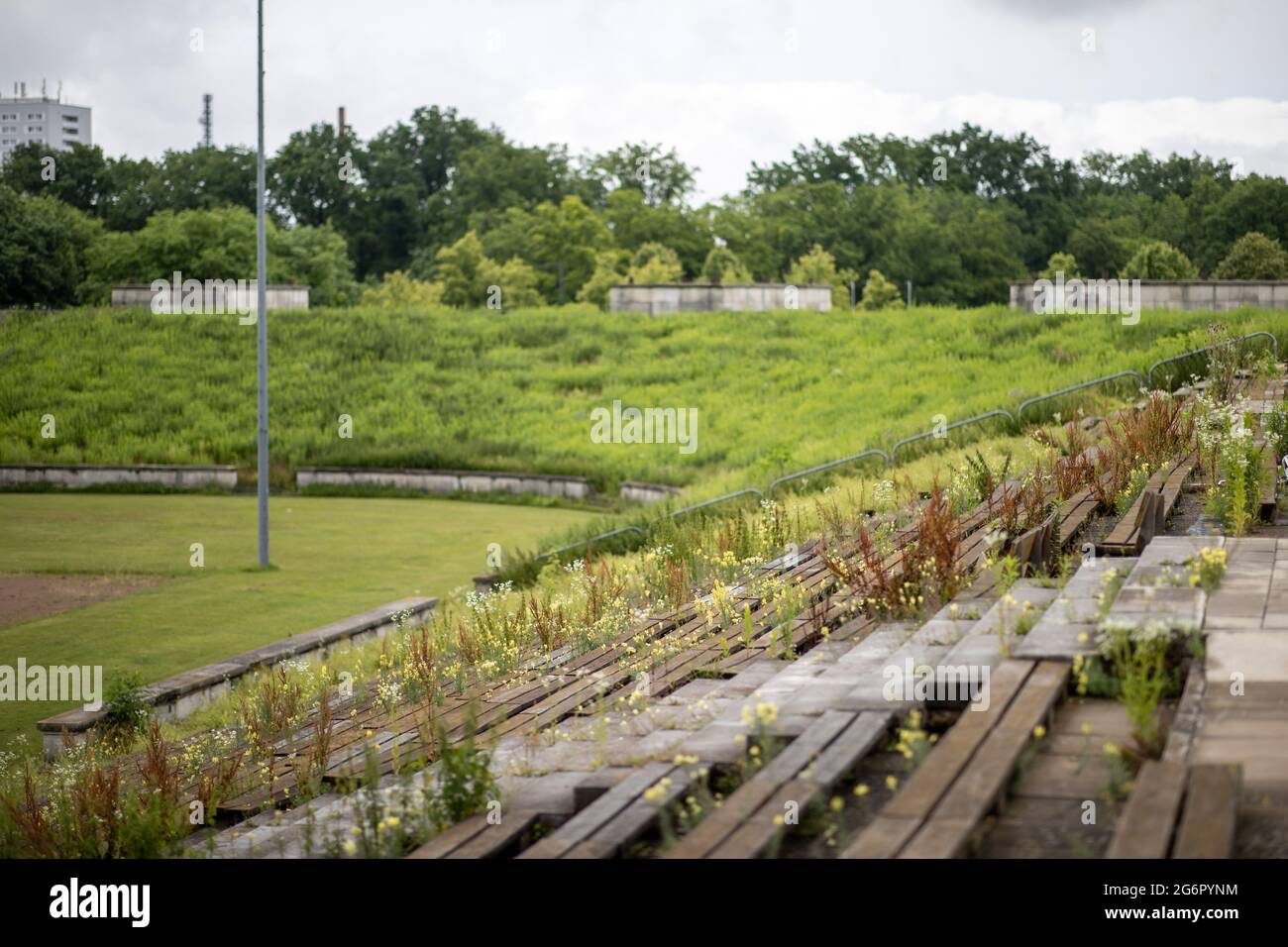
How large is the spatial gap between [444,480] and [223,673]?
57.7 feet

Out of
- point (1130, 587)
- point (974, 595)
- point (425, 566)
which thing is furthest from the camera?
point (425, 566)

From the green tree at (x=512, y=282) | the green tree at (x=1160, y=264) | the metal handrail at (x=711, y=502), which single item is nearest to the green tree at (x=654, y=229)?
the green tree at (x=512, y=282)

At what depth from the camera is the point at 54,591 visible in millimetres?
16734

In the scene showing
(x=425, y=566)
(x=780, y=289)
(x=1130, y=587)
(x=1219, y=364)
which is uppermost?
(x=780, y=289)

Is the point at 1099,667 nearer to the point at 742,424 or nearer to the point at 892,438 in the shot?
the point at 892,438

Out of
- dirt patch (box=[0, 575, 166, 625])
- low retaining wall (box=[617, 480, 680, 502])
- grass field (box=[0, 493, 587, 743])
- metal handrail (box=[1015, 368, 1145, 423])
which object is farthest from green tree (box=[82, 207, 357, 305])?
metal handrail (box=[1015, 368, 1145, 423])

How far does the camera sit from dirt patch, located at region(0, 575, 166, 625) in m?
15.5

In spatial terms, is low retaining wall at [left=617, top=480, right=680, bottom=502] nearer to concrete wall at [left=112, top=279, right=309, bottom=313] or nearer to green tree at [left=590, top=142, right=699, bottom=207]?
concrete wall at [left=112, top=279, right=309, bottom=313]

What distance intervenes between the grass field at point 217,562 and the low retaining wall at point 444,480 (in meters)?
1.52

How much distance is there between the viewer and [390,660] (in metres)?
11.7

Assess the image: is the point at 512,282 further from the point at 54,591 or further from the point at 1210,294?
the point at 54,591

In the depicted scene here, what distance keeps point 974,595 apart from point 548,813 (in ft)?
12.1

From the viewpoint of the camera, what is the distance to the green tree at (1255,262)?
133ft
